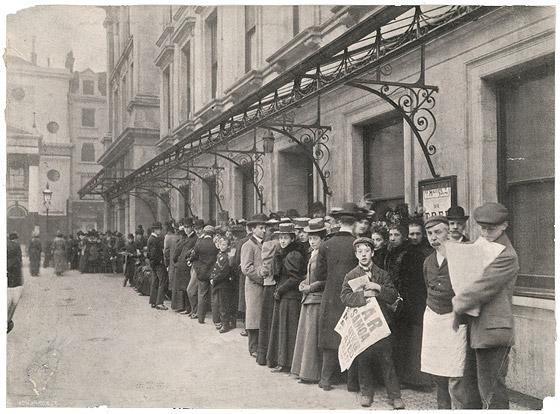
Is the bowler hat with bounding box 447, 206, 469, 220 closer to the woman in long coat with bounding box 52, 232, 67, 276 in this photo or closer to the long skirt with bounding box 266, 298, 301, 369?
the long skirt with bounding box 266, 298, 301, 369

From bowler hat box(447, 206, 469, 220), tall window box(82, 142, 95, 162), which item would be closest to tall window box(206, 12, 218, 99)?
bowler hat box(447, 206, 469, 220)

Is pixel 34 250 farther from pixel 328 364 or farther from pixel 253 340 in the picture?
pixel 328 364

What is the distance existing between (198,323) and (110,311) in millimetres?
2598

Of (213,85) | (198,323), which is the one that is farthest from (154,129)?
(198,323)

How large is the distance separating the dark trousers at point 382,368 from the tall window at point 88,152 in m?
48.1

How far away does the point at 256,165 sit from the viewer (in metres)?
13.0

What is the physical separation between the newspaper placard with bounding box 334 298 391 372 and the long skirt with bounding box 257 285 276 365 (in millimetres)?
1672

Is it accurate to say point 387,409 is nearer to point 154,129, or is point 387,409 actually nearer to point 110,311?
point 110,311

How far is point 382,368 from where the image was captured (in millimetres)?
5336

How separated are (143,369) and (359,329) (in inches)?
115

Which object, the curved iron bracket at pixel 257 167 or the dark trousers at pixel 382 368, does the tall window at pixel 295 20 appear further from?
the dark trousers at pixel 382 368

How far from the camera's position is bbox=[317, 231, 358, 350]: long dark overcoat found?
19.0 ft

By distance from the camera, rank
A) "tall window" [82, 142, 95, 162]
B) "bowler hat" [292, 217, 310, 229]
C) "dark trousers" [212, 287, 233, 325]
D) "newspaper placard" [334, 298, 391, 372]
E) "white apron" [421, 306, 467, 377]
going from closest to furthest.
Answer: "white apron" [421, 306, 467, 377], "newspaper placard" [334, 298, 391, 372], "bowler hat" [292, 217, 310, 229], "dark trousers" [212, 287, 233, 325], "tall window" [82, 142, 95, 162]

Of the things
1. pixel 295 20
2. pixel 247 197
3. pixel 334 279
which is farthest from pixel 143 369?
pixel 247 197
